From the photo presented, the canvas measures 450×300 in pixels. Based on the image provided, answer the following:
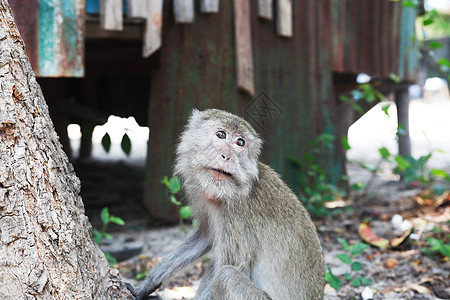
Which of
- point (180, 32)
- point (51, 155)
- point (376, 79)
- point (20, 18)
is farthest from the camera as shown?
point (376, 79)

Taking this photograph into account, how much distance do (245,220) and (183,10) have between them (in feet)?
8.36

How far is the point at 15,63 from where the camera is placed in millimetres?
2174

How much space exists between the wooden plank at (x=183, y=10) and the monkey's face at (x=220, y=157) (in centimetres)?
197

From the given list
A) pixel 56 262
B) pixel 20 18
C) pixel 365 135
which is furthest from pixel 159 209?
pixel 365 135

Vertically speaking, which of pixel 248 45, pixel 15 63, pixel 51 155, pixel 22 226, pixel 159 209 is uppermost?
pixel 248 45

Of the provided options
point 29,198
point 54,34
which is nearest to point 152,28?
point 54,34

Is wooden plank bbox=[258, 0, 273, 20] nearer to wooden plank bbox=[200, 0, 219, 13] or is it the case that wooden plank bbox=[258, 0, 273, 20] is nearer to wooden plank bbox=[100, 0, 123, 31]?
wooden plank bbox=[200, 0, 219, 13]

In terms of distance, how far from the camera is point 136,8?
4.49 meters

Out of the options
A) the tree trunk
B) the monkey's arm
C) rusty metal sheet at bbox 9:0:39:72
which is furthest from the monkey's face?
rusty metal sheet at bbox 9:0:39:72

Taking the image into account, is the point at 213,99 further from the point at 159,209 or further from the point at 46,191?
the point at 46,191

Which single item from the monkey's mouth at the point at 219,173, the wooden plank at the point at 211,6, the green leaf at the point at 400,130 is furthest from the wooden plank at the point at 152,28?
the green leaf at the point at 400,130

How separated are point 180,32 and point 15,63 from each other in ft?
10.9

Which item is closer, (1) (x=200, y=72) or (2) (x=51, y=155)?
(2) (x=51, y=155)

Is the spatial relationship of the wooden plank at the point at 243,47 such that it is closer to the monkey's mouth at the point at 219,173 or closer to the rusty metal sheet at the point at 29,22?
the rusty metal sheet at the point at 29,22
